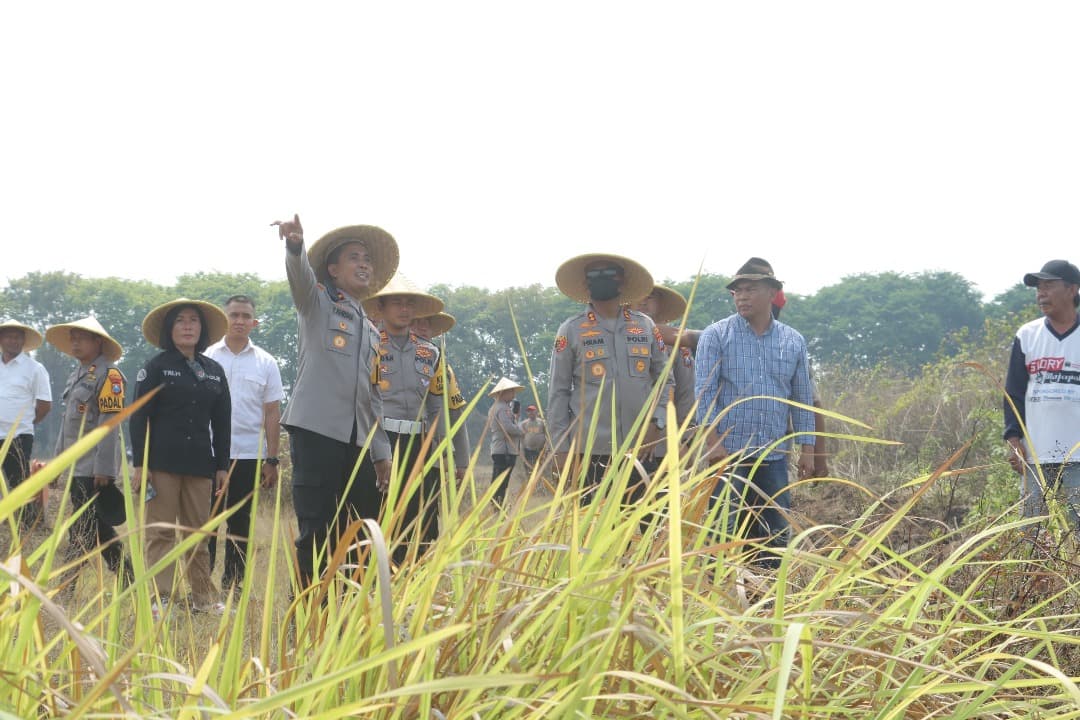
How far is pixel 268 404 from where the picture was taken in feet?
22.4

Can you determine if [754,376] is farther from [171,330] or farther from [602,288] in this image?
[171,330]

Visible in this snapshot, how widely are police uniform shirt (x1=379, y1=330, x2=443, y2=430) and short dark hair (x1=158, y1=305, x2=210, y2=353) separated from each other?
0.97 meters

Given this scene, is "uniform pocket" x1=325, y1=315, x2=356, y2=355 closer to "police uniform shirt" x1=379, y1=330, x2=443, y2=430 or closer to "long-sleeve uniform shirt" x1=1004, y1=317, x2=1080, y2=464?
"police uniform shirt" x1=379, y1=330, x2=443, y2=430

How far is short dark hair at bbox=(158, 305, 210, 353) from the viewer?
5.72 m

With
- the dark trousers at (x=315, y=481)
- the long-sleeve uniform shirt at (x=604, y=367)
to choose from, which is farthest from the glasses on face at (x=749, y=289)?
the dark trousers at (x=315, y=481)

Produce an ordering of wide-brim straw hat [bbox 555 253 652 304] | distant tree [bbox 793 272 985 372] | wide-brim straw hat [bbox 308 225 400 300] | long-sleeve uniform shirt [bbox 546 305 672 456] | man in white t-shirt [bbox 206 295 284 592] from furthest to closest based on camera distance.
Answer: distant tree [bbox 793 272 985 372], man in white t-shirt [bbox 206 295 284 592], wide-brim straw hat [bbox 555 253 652 304], long-sleeve uniform shirt [bbox 546 305 672 456], wide-brim straw hat [bbox 308 225 400 300]

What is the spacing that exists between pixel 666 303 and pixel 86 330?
144 inches

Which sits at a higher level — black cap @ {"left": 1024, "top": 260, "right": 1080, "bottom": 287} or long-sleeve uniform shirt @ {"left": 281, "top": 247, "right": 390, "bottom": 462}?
black cap @ {"left": 1024, "top": 260, "right": 1080, "bottom": 287}

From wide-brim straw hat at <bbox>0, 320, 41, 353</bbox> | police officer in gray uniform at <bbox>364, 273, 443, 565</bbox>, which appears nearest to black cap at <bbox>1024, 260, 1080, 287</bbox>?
police officer in gray uniform at <bbox>364, 273, 443, 565</bbox>

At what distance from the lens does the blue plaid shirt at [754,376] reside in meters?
5.36

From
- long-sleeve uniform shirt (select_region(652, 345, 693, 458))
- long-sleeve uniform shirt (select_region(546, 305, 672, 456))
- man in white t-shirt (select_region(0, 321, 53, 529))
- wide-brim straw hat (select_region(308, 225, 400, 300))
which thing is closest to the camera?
wide-brim straw hat (select_region(308, 225, 400, 300))

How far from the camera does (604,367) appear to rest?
5582mm

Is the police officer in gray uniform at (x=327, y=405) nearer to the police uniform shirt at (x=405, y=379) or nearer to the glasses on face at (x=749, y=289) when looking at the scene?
the police uniform shirt at (x=405, y=379)

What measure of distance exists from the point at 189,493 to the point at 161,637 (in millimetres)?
4056
